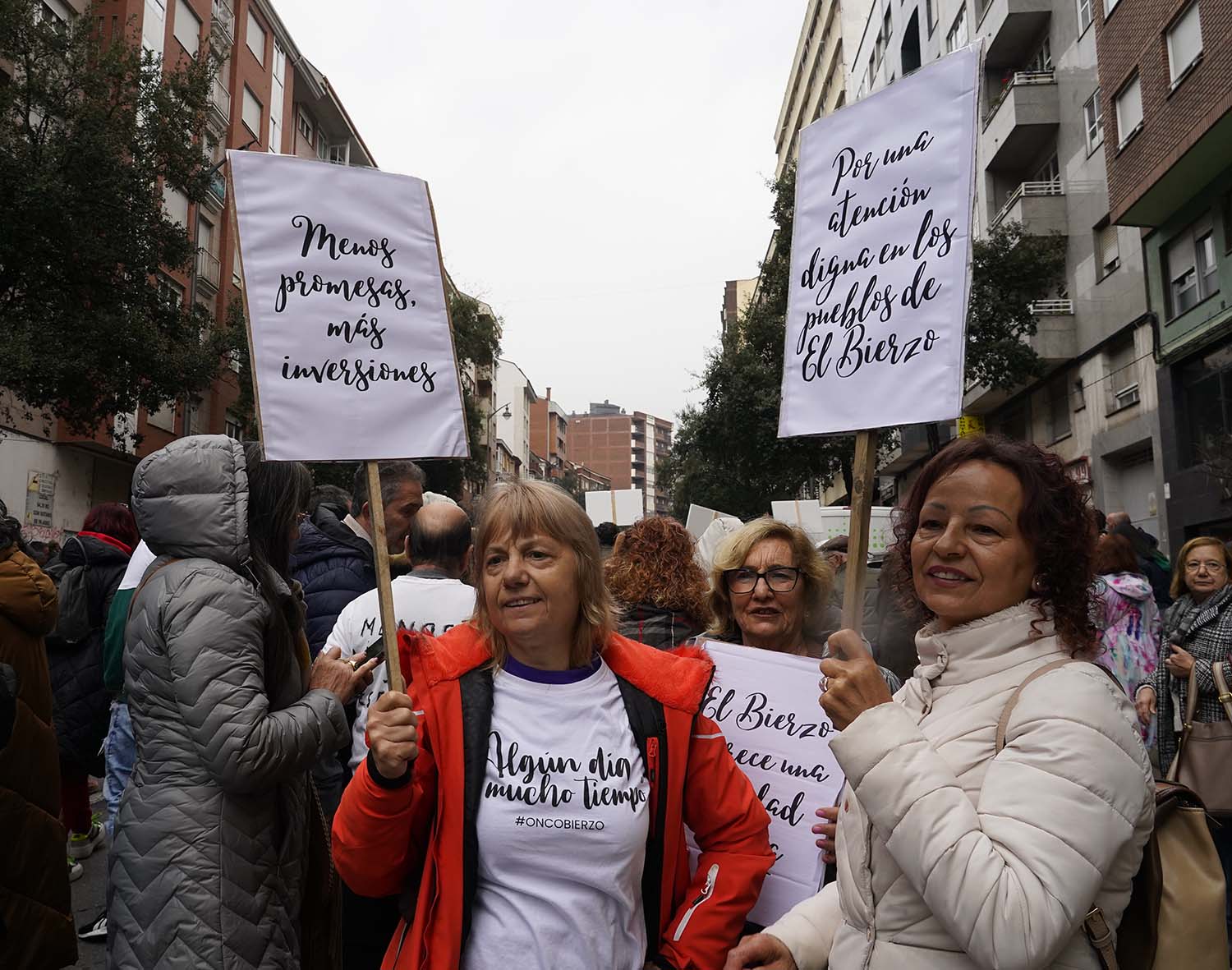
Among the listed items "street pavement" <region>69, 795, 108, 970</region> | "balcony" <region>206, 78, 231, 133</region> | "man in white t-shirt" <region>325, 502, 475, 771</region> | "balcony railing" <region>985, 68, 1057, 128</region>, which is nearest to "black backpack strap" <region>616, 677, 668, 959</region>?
"man in white t-shirt" <region>325, 502, 475, 771</region>

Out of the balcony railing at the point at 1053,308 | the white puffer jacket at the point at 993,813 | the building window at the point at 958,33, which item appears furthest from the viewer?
the building window at the point at 958,33

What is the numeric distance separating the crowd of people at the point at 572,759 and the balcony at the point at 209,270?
26439mm

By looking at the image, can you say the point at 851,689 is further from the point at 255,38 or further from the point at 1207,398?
the point at 255,38

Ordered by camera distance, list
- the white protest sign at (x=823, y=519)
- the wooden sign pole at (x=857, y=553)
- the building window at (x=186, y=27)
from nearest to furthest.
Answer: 1. the wooden sign pole at (x=857, y=553)
2. the white protest sign at (x=823, y=519)
3. the building window at (x=186, y=27)

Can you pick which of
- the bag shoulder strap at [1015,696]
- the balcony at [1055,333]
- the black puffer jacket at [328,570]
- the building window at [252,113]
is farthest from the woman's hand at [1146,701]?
the building window at [252,113]

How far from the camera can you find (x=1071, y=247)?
2167 centimetres

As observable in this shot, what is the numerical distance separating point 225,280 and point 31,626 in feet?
93.1

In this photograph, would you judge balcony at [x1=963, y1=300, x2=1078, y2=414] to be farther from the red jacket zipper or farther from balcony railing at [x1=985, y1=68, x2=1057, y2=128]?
the red jacket zipper

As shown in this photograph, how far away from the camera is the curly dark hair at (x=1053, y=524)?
6.09 feet

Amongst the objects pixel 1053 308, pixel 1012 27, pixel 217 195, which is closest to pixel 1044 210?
pixel 1053 308

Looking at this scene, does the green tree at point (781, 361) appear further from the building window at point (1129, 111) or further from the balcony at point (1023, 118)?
the building window at point (1129, 111)

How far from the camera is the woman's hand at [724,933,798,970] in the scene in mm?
2117

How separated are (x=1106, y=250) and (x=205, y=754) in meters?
21.5

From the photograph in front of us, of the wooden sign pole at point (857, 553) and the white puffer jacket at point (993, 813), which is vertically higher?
the wooden sign pole at point (857, 553)
